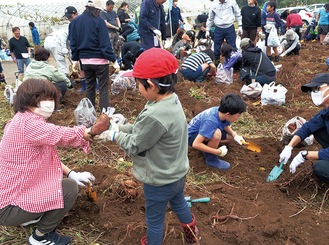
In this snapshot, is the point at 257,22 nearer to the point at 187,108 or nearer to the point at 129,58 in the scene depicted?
the point at 129,58

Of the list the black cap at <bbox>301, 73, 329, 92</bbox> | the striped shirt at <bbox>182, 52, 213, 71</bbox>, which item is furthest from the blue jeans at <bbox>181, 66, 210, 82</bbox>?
the black cap at <bbox>301, 73, 329, 92</bbox>

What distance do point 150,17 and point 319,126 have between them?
392 centimetres

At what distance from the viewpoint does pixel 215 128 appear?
3.26 metres

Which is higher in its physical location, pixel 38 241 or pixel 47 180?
pixel 47 180

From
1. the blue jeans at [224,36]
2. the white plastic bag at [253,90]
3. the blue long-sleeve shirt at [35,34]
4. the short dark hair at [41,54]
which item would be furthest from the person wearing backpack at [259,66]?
the blue long-sleeve shirt at [35,34]

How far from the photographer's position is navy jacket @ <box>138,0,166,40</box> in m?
5.96

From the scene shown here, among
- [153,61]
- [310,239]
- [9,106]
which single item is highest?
[153,61]

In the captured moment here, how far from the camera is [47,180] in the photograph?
2166mm

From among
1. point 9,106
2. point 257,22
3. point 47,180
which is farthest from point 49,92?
point 257,22

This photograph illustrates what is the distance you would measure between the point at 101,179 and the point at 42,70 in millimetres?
2767

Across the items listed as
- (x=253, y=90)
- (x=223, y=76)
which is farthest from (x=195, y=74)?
(x=253, y=90)

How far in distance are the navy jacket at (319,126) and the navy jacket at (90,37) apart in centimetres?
270

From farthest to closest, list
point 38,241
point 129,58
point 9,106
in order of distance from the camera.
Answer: point 129,58 < point 9,106 < point 38,241

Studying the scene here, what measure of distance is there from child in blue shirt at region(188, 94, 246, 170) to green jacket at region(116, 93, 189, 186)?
1195mm
